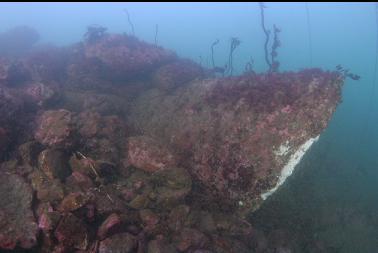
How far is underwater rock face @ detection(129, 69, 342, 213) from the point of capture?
7246 mm

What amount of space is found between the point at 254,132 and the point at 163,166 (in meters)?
2.22

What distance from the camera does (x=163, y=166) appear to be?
763 cm

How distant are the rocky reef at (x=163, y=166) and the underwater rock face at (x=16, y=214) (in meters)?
0.02

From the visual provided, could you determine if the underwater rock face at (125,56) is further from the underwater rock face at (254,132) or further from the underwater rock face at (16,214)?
the underwater rock face at (16,214)

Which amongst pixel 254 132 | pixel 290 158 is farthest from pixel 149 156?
pixel 290 158

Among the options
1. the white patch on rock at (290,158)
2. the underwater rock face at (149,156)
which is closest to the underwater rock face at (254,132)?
the white patch on rock at (290,158)

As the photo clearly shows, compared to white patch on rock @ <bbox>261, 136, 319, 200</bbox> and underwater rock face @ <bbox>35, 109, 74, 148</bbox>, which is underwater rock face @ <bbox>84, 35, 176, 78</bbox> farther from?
white patch on rock @ <bbox>261, 136, 319, 200</bbox>

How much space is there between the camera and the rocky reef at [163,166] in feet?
19.1

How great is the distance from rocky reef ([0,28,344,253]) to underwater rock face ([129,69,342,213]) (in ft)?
0.07

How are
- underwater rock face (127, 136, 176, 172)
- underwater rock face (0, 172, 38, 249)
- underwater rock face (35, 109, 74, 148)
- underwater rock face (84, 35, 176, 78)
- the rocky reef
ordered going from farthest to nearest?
underwater rock face (84, 35, 176, 78)
underwater rock face (127, 136, 176, 172)
underwater rock face (35, 109, 74, 148)
the rocky reef
underwater rock face (0, 172, 38, 249)

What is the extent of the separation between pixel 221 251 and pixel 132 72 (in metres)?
8.92

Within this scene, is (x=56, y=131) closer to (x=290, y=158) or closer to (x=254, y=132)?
(x=254, y=132)

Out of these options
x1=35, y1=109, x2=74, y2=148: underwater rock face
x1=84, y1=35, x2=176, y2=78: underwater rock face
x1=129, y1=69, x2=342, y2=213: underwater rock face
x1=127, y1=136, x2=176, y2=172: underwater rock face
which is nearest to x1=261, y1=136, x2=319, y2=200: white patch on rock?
x1=129, y1=69, x2=342, y2=213: underwater rock face

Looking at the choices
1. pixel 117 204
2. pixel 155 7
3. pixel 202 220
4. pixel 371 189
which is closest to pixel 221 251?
pixel 202 220
